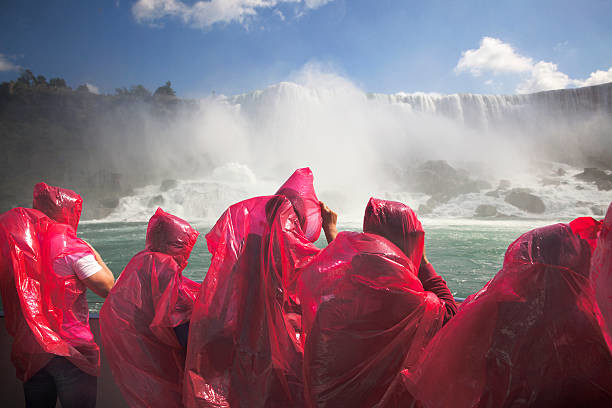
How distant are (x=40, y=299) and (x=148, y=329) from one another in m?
0.45

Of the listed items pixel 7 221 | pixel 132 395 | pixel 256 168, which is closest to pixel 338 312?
pixel 132 395

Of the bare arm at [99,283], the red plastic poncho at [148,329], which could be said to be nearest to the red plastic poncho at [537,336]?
the red plastic poncho at [148,329]

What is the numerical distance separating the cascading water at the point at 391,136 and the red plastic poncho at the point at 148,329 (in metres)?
25.3

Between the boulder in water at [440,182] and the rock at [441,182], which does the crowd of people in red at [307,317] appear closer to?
the boulder in water at [440,182]

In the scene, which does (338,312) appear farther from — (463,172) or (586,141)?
(586,141)

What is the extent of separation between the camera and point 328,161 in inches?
1183

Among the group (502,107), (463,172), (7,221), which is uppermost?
(502,107)

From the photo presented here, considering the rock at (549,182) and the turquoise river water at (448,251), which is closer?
the turquoise river water at (448,251)

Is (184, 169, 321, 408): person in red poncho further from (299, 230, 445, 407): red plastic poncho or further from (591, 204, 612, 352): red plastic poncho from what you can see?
(591, 204, 612, 352): red plastic poncho

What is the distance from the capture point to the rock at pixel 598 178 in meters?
22.9

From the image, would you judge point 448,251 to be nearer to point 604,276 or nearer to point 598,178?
point 604,276

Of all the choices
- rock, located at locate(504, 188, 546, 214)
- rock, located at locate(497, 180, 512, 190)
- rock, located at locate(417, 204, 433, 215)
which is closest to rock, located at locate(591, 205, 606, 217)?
rock, located at locate(504, 188, 546, 214)

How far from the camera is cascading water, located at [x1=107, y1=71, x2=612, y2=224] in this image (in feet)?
93.6

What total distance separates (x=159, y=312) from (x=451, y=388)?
777 mm
